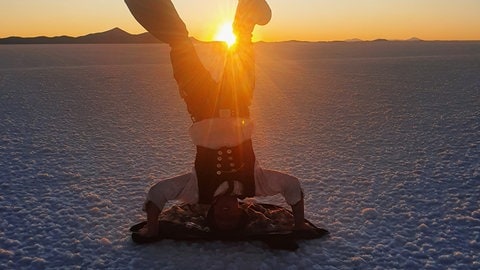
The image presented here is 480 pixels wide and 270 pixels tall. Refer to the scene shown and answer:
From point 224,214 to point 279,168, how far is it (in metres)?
1.40

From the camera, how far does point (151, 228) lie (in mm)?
2283

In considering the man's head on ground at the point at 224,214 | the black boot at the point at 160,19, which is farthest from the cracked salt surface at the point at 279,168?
the black boot at the point at 160,19

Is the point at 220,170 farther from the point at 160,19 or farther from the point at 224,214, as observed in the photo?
the point at 160,19

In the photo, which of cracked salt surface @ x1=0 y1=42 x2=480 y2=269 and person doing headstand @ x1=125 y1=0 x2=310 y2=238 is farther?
person doing headstand @ x1=125 y1=0 x2=310 y2=238

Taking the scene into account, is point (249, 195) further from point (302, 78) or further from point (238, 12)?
point (302, 78)

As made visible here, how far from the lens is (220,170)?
2.30 meters

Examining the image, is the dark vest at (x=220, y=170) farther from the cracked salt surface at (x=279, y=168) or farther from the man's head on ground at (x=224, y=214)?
the cracked salt surface at (x=279, y=168)

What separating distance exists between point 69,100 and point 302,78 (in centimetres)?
513

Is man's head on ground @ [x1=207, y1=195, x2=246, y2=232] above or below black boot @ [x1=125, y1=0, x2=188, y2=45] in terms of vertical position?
below

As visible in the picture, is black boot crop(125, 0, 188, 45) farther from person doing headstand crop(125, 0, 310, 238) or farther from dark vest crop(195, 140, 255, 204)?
dark vest crop(195, 140, 255, 204)

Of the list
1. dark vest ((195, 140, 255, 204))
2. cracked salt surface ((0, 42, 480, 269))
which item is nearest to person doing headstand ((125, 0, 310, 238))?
dark vest ((195, 140, 255, 204))

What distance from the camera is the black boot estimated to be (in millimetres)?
2217

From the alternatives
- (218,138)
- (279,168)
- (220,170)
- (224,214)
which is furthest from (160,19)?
(279,168)

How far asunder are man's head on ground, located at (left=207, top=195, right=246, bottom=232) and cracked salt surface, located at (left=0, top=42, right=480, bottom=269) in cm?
9
